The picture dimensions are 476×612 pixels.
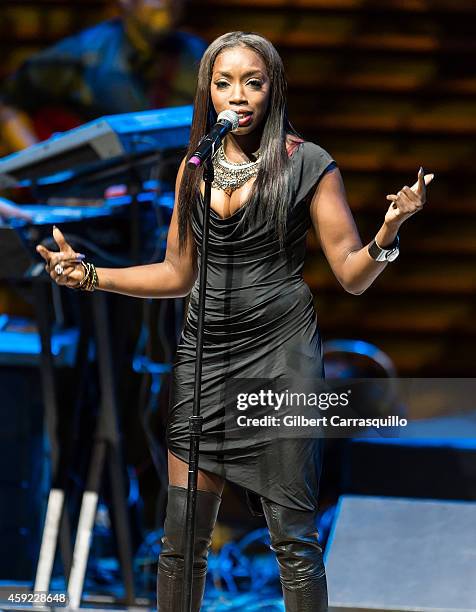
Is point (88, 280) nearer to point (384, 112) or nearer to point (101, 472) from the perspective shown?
point (101, 472)

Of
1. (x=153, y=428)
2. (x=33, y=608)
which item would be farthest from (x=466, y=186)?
(x=33, y=608)

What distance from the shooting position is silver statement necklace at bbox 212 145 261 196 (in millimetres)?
2219

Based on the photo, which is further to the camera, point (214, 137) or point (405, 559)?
point (405, 559)

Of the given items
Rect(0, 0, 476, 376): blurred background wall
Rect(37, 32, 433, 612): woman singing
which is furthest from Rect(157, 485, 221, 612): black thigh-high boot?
Rect(0, 0, 476, 376): blurred background wall

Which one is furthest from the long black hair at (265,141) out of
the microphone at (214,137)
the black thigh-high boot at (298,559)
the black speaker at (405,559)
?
the black speaker at (405,559)

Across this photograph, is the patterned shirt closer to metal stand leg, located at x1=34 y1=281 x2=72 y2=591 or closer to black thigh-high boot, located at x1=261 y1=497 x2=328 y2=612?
metal stand leg, located at x1=34 y1=281 x2=72 y2=591

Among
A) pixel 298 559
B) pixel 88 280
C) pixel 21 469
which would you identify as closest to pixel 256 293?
pixel 88 280

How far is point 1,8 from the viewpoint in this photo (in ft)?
14.8

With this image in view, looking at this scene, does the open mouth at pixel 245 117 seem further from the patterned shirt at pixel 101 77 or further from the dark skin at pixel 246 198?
the patterned shirt at pixel 101 77

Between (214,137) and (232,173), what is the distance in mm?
234

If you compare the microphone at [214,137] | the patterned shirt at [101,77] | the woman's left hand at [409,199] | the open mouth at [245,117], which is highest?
the patterned shirt at [101,77]

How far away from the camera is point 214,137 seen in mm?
1999

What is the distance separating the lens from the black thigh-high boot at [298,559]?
2.14 m

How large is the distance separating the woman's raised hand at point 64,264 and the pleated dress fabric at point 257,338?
25 cm
